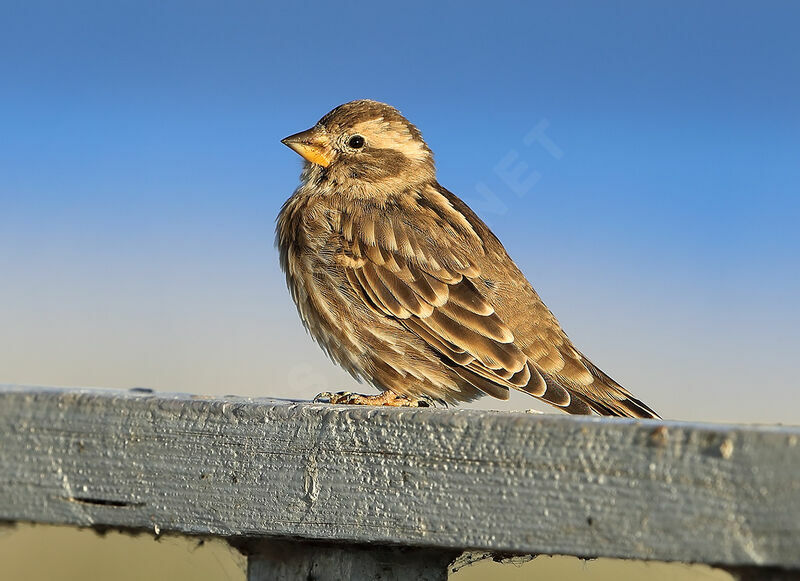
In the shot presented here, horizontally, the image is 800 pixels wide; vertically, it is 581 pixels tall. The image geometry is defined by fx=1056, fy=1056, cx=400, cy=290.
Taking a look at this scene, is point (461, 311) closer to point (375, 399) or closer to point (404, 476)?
point (375, 399)

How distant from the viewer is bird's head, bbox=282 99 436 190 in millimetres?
6035

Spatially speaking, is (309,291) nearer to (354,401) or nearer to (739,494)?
(354,401)

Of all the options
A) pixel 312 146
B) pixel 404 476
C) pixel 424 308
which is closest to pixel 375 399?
pixel 424 308

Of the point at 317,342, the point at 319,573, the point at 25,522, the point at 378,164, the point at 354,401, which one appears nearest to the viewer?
the point at 319,573

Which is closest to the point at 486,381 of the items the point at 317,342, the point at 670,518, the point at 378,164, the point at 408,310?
the point at 408,310

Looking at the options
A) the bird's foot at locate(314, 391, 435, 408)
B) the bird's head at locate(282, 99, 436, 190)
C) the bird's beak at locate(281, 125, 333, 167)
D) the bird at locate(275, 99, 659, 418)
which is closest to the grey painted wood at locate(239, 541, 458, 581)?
the bird's foot at locate(314, 391, 435, 408)

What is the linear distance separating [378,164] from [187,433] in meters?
3.34

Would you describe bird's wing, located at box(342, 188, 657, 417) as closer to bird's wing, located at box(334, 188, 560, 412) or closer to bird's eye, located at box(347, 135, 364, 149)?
bird's wing, located at box(334, 188, 560, 412)

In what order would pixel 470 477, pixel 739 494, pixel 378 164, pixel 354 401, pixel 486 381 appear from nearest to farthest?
pixel 739 494 → pixel 470 477 → pixel 354 401 → pixel 486 381 → pixel 378 164

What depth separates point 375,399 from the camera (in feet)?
16.1

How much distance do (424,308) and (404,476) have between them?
8.04 ft

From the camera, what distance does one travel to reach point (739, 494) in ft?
7.88

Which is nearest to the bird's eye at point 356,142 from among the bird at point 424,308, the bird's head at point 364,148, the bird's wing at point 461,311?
the bird's head at point 364,148

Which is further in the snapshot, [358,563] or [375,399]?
[375,399]
